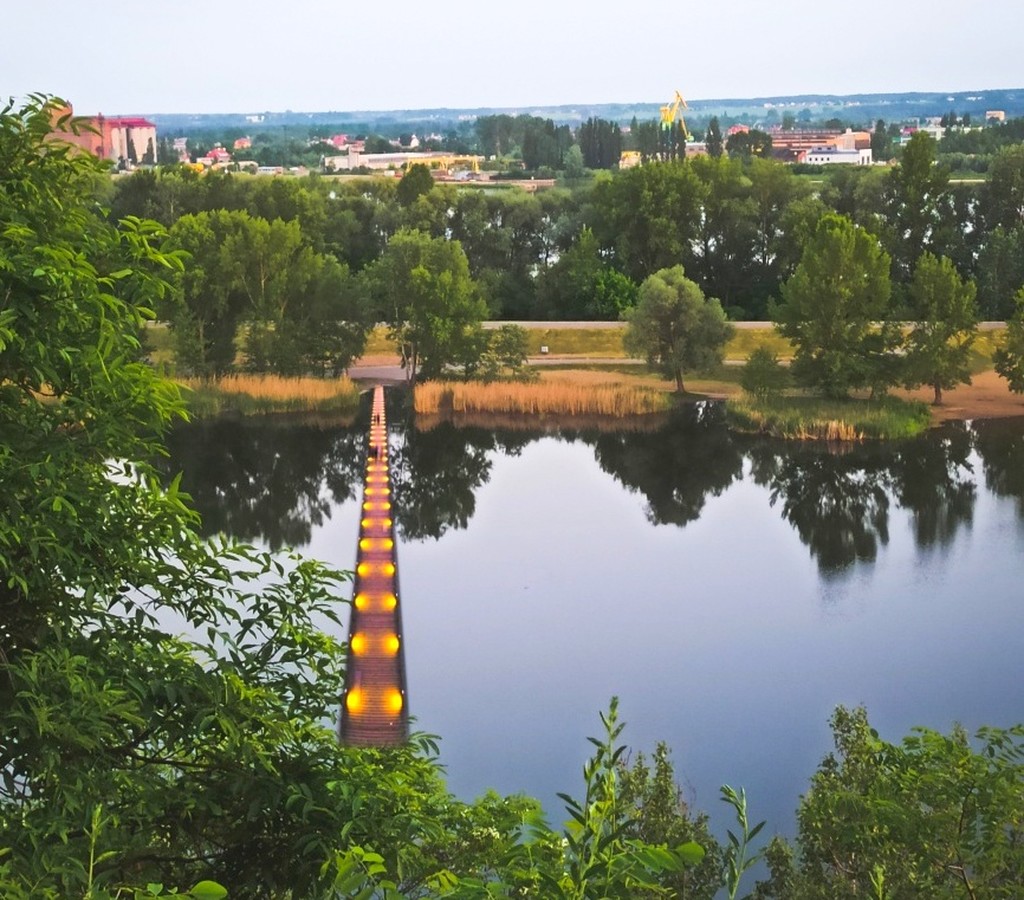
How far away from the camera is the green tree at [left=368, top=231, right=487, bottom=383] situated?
3229 cm

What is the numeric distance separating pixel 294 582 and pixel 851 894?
341 centimetres

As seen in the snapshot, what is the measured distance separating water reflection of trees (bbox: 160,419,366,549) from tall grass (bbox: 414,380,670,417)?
8.74 ft

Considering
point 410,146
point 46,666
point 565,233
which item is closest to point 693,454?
point 565,233

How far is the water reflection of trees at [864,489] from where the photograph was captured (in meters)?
21.2

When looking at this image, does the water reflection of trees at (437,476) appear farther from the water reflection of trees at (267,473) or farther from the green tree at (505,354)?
the green tree at (505,354)

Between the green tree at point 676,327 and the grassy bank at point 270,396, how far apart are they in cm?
622

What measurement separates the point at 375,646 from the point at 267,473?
35.5 feet

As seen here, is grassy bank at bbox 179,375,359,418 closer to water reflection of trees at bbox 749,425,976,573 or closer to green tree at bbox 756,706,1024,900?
water reflection of trees at bbox 749,425,976,573

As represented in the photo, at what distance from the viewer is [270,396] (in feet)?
104

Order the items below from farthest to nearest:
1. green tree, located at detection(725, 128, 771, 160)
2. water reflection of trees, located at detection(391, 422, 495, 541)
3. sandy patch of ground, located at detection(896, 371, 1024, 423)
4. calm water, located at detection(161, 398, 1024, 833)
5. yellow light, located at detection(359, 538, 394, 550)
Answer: green tree, located at detection(725, 128, 771, 160), sandy patch of ground, located at detection(896, 371, 1024, 423), water reflection of trees, located at detection(391, 422, 495, 541), yellow light, located at detection(359, 538, 394, 550), calm water, located at detection(161, 398, 1024, 833)

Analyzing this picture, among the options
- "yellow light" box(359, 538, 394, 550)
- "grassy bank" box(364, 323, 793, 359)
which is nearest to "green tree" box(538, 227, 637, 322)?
"grassy bank" box(364, 323, 793, 359)

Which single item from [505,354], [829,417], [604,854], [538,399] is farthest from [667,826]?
[505,354]

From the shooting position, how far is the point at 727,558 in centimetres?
2025

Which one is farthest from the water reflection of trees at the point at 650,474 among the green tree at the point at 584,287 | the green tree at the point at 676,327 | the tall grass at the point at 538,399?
the green tree at the point at 584,287
